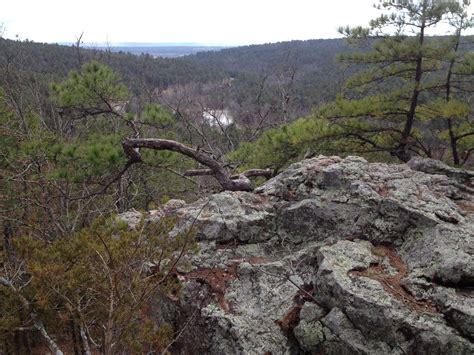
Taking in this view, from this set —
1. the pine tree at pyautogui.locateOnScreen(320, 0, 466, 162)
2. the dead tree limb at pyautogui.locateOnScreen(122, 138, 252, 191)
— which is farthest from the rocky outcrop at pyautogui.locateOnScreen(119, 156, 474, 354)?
the pine tree at pyautogui.locateOnScreen(320, 0, 466, 162)

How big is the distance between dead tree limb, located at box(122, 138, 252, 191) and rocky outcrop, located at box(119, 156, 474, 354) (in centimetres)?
90

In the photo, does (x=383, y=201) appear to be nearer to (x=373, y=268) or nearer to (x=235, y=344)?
(x=373, y=268)

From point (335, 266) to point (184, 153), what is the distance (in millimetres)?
3225

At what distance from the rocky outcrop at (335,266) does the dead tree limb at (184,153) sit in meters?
0.90

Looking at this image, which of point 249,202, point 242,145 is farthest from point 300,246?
point 242,145

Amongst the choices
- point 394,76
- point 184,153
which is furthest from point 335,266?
point 394,76

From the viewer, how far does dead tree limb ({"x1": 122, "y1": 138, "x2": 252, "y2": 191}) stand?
17.8ft

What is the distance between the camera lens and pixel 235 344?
3.13m

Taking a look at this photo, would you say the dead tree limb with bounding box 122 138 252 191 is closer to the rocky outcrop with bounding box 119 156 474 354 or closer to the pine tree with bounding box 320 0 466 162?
the rocky outcrop with bounding box 119 156 474 354

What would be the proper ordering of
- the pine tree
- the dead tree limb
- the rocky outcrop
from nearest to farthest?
the rocky outcrop → the dead tree limb → the pine tree

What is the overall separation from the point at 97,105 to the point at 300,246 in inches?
143

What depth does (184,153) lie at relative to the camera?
5.86 meters

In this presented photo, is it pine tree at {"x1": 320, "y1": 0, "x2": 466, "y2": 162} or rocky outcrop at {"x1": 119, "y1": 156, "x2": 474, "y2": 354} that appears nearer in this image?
rocky outcrop at {"x1": 119, "y1": 156, "x2": 474, "y2": 354}

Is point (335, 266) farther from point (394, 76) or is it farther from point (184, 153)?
point (394, 76)
